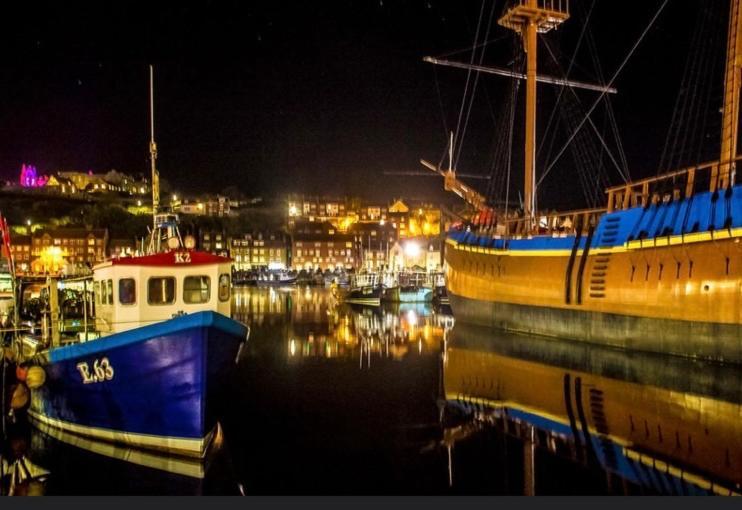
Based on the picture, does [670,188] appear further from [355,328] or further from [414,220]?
[414,220]

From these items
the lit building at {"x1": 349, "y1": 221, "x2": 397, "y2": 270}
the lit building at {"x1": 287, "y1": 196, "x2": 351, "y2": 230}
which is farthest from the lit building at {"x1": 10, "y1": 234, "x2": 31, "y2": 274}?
the lit building at {"x1": 287, "y1": 196, "x2": 351, "y2": 230}

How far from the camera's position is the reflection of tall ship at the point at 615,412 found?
9.70 metres

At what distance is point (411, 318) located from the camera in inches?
1492

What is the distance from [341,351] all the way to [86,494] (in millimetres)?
14535

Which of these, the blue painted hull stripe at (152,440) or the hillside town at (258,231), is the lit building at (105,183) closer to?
the hillside town at (258,231)

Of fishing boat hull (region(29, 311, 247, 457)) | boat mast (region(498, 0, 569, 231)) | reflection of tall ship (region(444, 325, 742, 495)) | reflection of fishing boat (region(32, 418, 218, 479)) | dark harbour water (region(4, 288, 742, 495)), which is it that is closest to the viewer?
dark harbour water (region(4, 288, 742, 495))

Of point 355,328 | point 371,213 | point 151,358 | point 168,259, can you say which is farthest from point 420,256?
point 151,358

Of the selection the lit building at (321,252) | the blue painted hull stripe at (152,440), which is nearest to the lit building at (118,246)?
the lit building at (321,252)

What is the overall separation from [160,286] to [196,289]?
2.34 feet

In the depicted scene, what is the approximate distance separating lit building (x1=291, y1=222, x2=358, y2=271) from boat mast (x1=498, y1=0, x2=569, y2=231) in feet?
351

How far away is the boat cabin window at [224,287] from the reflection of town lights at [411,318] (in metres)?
21.5

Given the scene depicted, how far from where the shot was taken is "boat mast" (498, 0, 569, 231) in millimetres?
32656

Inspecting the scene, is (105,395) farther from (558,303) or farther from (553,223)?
(553,223)

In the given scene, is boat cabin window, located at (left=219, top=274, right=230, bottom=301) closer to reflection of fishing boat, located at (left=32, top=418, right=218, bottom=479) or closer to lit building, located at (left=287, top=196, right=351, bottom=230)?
reflection of fishing boat, located at (left=32, top=418, right=218, bottom=479)
